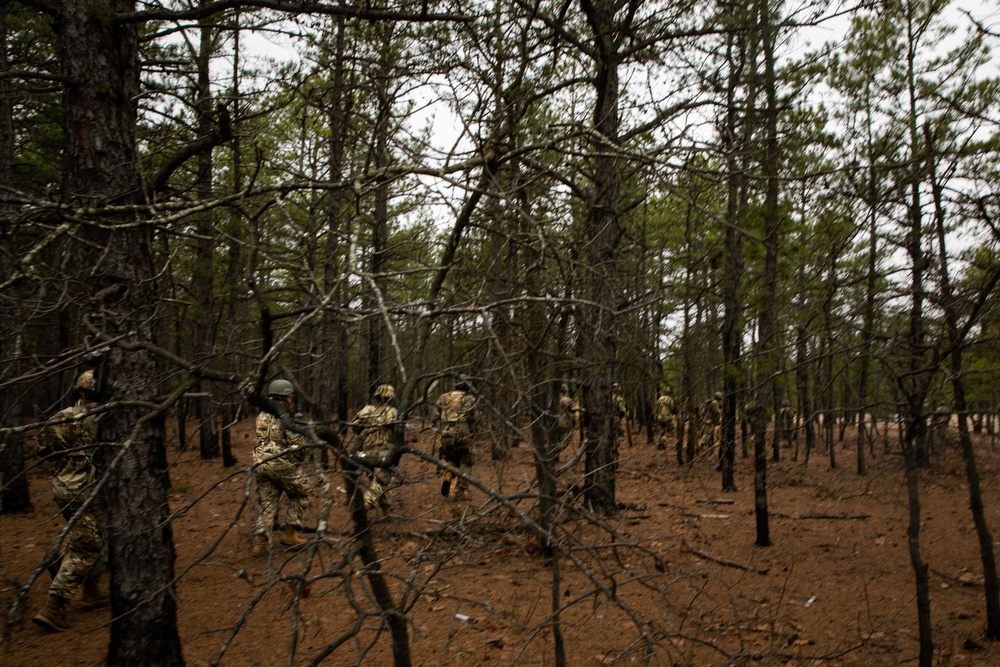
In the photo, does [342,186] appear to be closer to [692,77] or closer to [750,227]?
[692,77]

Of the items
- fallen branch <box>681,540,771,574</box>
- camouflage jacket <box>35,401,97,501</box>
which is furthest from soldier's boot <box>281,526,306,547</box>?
fallen branch <box>681,540,771,574</box>

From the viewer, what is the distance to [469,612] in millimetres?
6977

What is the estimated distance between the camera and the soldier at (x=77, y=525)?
624 cm

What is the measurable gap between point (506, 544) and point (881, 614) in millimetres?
4139

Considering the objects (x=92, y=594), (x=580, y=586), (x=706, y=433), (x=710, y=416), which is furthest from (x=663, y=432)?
(x=92, y=594)

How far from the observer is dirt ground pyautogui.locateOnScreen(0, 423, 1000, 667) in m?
4.02

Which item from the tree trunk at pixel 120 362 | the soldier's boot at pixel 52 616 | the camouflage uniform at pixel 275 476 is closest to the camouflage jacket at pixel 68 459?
the soldier's boot at pixel 52 616

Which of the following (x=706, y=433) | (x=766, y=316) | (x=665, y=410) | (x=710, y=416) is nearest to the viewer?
(x=766, y=316)

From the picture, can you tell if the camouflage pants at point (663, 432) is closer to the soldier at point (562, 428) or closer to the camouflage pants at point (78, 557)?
the soldier at point (562, 428)

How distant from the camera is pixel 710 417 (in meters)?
19.0

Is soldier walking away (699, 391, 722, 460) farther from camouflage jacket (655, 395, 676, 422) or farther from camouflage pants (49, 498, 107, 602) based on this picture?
camouflage pants (49, 498, 107, 602)

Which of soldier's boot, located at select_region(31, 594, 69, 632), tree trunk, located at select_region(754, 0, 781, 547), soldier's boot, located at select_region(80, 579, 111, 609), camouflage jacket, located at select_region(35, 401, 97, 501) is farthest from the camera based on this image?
tree trunk, located at select_region(754, 0, 781, 547)

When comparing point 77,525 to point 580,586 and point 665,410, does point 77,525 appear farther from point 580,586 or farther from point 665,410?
point 665,410

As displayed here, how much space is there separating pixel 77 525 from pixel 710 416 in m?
15.8
